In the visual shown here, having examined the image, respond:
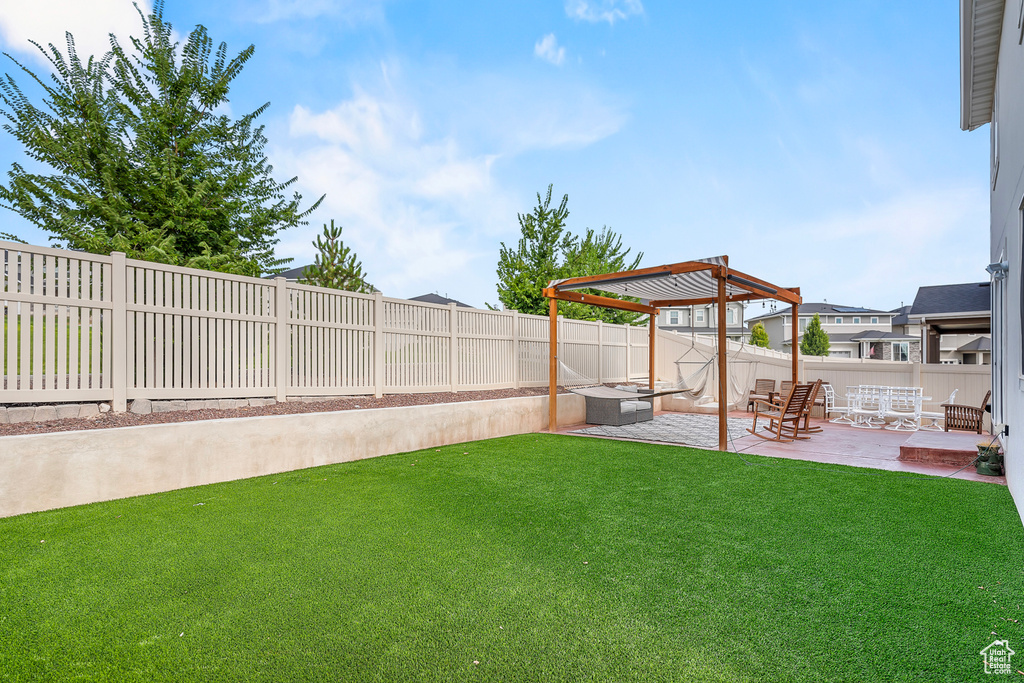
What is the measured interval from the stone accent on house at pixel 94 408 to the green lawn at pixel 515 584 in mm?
1034

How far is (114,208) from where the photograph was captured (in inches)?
305

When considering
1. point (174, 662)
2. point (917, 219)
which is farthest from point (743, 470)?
point (917, 219)

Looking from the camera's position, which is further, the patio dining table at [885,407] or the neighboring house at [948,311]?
the neighboring house at [948,311]

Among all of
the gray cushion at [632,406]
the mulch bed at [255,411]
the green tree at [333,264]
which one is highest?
the green tree at [333,264]

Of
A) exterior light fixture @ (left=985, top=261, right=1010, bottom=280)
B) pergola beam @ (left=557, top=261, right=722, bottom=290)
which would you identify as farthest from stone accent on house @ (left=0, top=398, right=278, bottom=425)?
exterior light fixture @ (left=985, top=261, right=1010, bottom=280)

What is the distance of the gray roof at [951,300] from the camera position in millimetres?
12020

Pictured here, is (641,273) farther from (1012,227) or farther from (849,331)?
(849,331)

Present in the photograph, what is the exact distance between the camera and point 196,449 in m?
4.64

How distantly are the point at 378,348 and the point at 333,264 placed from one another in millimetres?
4704

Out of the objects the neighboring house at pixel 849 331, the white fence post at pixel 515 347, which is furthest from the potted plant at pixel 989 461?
the neighboring house at pixel 849 331

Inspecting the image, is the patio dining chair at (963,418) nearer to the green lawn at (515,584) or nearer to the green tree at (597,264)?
the green lawn at (515,584)

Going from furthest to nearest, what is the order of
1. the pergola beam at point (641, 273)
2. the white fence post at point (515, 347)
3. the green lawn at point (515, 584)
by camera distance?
the white fence post at point (515, 347), the pergola beam at point (641, 273), the green lawn at point (515, 584)

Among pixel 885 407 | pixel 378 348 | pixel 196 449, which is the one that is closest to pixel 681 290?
pixel 885 407

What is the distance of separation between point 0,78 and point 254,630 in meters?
9.91
